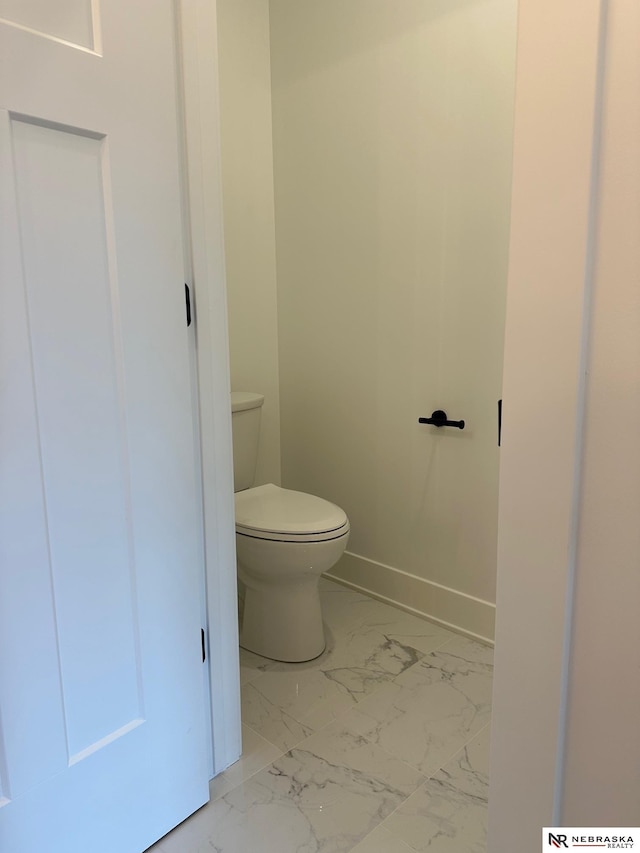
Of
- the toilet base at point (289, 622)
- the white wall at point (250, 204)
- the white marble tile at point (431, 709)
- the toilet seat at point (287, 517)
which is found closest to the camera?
the white marble tile at point (431, 709)

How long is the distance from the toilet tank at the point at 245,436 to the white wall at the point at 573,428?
1.49 metres

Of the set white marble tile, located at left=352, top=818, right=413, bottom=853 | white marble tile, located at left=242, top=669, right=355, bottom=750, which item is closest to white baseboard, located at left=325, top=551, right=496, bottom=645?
white marble tile, located at left=242, top=669, right=355, bottom=750

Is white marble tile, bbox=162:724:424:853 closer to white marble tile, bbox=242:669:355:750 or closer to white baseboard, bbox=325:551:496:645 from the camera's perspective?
white marble tile, bbox=242:669:355:750

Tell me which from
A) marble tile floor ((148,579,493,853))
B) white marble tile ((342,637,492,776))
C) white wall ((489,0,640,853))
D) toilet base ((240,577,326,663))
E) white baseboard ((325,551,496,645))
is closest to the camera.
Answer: white wall ((489,0,640,853))

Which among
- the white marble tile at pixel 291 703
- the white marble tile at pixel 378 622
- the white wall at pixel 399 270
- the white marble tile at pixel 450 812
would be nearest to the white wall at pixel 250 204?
the white wall at pixel 399 270

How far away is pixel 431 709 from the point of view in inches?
70.0

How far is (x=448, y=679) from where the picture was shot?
1.92 meters

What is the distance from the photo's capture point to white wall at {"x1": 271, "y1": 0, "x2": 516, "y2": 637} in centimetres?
194

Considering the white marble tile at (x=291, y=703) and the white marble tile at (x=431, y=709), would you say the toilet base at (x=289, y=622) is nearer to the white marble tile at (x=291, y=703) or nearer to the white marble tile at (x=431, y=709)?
the white marble tile at (x=291, y=703)

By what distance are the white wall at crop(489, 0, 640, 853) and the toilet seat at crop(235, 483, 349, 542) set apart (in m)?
1.07

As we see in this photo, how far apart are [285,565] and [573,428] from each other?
4.31ft

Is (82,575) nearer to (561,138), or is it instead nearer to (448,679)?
(561,138)

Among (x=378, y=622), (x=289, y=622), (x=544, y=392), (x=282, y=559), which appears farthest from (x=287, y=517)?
(x=544, y=392)

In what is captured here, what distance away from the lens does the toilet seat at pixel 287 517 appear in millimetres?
1872
